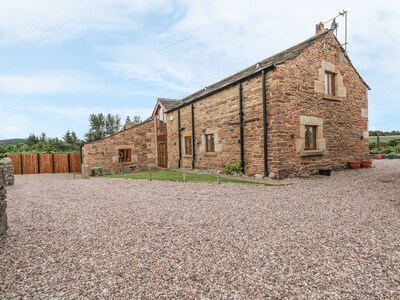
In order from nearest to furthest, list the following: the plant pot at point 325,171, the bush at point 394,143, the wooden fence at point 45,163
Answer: the plant pot at point 325,171 < the wooden fence at point 45,163 < the bush at point 394,143

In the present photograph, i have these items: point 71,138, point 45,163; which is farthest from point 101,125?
point 45,163

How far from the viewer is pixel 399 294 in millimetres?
2254

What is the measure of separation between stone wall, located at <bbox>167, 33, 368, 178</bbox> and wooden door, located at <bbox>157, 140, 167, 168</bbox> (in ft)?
18.2

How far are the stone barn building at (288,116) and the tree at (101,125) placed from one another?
1376 inches

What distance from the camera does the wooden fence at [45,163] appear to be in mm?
18969

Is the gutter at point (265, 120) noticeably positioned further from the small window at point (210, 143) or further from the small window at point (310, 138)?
the small window at point (210, 143)

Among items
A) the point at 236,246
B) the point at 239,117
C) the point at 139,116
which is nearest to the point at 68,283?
the point at 236,246

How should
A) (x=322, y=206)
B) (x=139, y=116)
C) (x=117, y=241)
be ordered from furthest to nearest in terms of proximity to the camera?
(x=139, y=116) < (x=322, y=206) < (x=117, y=241)

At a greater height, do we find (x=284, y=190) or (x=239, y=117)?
(x=239, y=117)

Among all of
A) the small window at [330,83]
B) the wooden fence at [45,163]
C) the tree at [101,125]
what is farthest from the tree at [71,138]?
the small window at [330,83]

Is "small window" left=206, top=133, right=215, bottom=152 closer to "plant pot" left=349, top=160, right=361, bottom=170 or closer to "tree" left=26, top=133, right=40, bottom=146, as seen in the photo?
"plant pot" left=349, top=160, right=361, bottom=170

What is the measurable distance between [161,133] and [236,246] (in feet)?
54.9

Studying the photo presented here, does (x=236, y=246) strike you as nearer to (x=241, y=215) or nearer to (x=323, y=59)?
(x=241, y=215)

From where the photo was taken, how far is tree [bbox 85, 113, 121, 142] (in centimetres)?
4494
